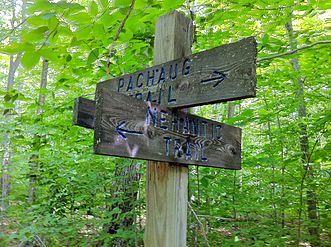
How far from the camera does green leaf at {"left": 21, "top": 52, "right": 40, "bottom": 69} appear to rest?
117cm

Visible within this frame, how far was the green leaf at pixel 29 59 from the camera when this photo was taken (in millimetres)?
1168

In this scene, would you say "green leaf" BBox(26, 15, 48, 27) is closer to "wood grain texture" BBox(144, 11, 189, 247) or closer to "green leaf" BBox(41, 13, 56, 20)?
"green leaf" BBox(41, 13, 56, 20)

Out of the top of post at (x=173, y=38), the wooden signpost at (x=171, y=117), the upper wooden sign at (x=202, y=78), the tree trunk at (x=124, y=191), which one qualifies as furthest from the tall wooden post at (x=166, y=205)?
the tree trunk at (x=124, y=191)

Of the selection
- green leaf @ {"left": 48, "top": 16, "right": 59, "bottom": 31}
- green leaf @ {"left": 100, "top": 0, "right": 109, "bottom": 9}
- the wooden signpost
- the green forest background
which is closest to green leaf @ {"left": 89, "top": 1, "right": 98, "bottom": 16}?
green leaf @ {"left": 100, "top": 0, "right": 109, "bottom": 9}

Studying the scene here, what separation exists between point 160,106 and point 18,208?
14.1 ft

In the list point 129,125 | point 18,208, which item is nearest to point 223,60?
point 129,125

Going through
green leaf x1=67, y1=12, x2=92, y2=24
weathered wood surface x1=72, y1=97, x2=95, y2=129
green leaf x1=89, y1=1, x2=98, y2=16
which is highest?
green leaf x1=89, y1=1, x2=98, y2=16

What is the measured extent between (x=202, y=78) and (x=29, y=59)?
70 cm

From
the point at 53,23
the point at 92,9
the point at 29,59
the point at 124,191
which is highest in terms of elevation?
the point at 92,9

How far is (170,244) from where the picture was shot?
4.68ft

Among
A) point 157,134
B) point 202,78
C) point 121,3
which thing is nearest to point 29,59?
point 121,3

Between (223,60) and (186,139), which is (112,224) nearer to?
(186,139)

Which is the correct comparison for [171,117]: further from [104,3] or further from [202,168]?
[202,168]

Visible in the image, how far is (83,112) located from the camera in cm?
155
